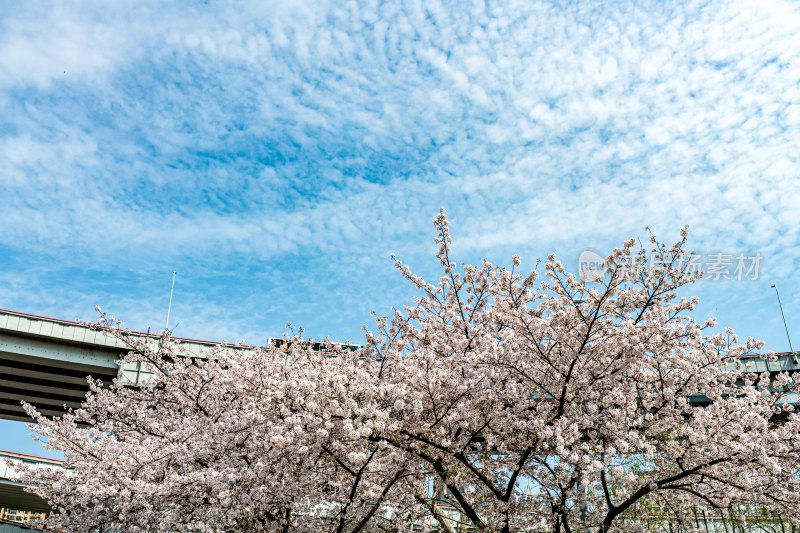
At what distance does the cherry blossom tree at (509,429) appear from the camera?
1021 centimetres

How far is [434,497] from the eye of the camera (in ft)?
42.0

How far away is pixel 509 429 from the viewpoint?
11203mm

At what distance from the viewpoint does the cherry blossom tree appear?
10211 mm

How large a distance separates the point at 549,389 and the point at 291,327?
7916 millimetres

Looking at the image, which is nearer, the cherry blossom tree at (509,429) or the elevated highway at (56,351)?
the cherry blossom tree at (509,429)

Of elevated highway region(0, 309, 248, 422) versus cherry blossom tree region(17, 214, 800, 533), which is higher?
elevated highway region(0, 309, 248, 422)

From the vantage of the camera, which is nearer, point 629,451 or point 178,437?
point 629,451

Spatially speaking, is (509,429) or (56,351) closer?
(509,429)

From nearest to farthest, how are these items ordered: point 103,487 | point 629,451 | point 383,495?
point 629,451, point 383,495, point 103,487

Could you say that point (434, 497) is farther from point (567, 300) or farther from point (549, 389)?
point (567, 300)

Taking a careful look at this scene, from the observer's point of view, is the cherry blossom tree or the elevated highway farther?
the elevated highway

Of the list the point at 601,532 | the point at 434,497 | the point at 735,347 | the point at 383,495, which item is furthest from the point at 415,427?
the point at 735,347

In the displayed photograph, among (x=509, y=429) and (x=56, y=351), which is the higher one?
(x=56, y=351)

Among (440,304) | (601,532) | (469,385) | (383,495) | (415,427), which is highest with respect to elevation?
(440,304)
